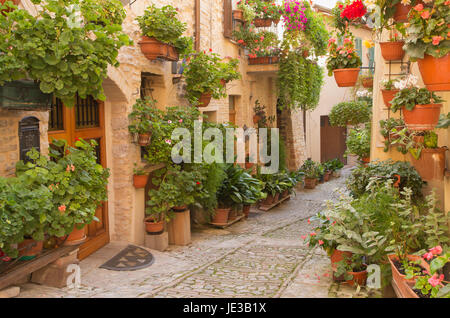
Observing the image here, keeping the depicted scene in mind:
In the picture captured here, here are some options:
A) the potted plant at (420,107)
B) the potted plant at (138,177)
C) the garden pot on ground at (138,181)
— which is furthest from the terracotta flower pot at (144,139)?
the potted plant at (420,107)

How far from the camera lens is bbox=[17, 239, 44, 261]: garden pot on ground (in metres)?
4.15

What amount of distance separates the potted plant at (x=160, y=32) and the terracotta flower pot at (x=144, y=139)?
46.9 inches

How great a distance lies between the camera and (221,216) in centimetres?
860

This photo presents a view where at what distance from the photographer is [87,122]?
6160mm

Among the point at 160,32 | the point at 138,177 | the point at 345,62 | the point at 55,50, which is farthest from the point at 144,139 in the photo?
the point at 345,62

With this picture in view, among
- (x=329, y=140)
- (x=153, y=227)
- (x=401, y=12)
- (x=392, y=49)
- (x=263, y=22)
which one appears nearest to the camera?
(x=401, y=12)

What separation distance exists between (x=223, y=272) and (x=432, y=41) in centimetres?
369

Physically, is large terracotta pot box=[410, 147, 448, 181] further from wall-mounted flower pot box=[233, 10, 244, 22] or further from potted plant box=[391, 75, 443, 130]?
wall-mounted flower pot box=[233, 10, 244, 22]

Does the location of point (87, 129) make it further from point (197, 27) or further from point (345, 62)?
point (345, 62)

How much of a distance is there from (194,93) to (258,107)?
4.57 meters

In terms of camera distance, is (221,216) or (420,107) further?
(221,216)

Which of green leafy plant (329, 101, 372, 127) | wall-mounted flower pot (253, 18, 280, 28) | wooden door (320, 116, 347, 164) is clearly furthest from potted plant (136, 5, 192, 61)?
wooden door (320, 116, 347, 164)

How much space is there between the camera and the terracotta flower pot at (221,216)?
8578 mm

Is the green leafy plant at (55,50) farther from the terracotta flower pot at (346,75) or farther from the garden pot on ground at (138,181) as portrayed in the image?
the terracotta flower pot at (346,75)
